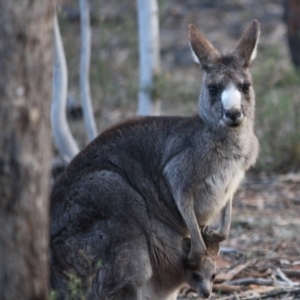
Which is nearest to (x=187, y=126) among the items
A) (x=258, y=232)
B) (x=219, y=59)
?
(x=219, y=59)

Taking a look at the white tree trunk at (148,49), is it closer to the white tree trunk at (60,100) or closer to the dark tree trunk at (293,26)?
the white tree trunk at (60,100)

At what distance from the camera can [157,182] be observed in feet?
17.7

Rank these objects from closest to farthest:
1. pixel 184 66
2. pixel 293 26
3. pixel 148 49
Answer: pixel 148 49
pixel 293 26
pixel 184 66

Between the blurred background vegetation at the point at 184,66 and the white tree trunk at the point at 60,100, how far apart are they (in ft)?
3.35

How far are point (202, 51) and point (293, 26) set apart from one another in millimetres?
6518

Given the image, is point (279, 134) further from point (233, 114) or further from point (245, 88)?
point (233, 114)

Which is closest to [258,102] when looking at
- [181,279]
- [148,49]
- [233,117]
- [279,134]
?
[279,134]

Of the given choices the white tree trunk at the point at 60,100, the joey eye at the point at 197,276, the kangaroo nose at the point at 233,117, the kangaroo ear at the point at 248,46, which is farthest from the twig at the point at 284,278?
the white tree trunk at the point at 60,100

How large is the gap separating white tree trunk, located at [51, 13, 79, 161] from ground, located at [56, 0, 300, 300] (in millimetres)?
1093

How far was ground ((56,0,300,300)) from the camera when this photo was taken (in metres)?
6.58

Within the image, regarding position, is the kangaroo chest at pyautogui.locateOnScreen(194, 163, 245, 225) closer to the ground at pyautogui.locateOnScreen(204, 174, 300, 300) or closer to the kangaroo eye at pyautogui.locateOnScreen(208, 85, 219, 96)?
the kangaroo eye at pyautogui.locateOnScreen(208, 85, 219, 96)

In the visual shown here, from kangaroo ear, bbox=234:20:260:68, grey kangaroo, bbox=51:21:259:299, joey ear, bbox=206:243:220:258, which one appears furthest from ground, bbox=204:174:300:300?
kangaroo ear, bbox=234:20:260:68

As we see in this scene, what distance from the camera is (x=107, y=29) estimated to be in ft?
40.3

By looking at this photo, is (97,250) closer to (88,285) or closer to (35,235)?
(88,285)
